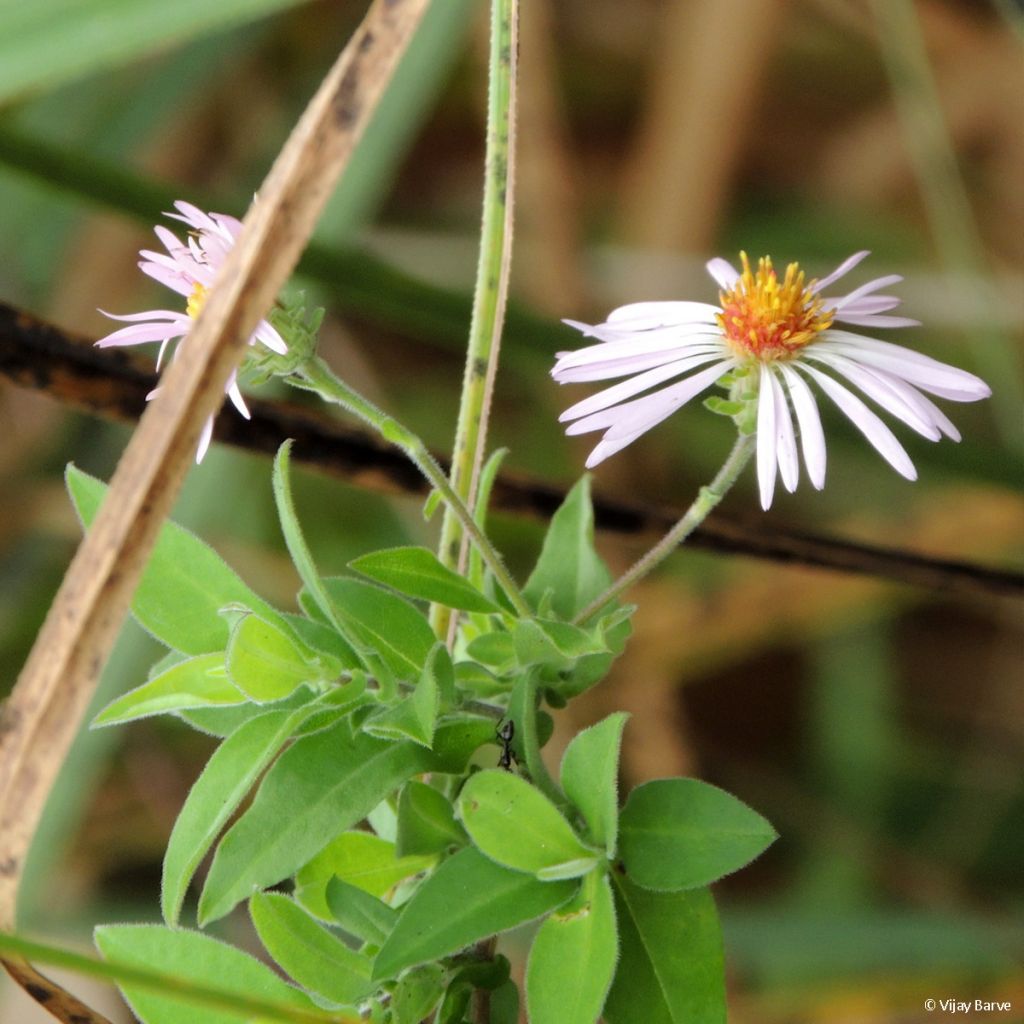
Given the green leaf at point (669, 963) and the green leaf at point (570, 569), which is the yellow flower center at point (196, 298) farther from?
the green leaf at point (669, 963)

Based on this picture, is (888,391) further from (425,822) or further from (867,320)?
(425,822)

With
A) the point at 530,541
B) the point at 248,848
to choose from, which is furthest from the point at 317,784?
the point at 530,541

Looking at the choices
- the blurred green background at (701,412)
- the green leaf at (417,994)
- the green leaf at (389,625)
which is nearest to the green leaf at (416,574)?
the green leaf at (389,625)

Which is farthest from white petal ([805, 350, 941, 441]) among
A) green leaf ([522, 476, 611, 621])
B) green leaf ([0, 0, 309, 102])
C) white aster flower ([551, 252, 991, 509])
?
green leaf ([0, 0, 309, 102])

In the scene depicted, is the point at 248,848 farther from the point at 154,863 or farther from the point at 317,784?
the point at 154,863

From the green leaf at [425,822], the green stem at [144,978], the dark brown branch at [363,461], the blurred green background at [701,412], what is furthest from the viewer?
the blurred green background at [701,412]

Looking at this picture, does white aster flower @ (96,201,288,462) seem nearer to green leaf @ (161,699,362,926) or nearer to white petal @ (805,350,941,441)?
green leaf @ (161,699,362,926)
